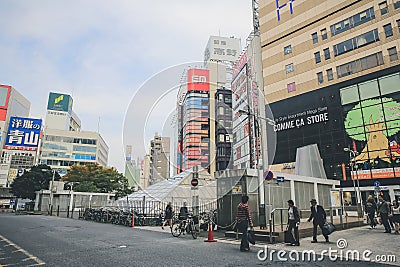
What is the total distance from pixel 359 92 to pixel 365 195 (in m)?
12.0

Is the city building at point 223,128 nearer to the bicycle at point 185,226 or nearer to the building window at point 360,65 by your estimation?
the building window at point 360,65

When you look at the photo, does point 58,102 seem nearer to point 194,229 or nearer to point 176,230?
point 176,230

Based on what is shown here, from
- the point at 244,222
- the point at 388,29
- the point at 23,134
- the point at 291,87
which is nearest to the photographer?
the point at 244,222

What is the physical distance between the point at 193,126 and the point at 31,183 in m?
30.2

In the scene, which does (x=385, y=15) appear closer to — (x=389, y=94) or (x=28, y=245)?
(x=389, y=94)

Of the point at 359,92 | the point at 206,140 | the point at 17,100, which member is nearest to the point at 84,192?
the point at 206,140

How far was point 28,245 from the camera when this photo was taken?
8766 mm

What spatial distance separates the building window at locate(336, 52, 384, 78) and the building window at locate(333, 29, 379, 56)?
1766 millimetres

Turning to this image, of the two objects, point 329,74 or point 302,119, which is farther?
point 302,119

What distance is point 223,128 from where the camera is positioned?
6569 cm

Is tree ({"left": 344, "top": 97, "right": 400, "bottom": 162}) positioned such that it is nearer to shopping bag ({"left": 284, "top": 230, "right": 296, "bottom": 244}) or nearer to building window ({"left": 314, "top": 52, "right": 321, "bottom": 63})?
building window ({"left": 314, "top": 52, "right": 321, "bottom": 63})

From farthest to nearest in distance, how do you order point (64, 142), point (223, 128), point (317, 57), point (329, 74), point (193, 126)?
point (64, 142)
point (223, 128)
point (317, 57)
point (329, 74)
point (193, 126)

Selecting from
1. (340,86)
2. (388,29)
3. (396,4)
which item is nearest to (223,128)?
(340,86)

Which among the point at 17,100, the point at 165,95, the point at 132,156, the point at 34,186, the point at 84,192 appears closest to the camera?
the point at 165,95
